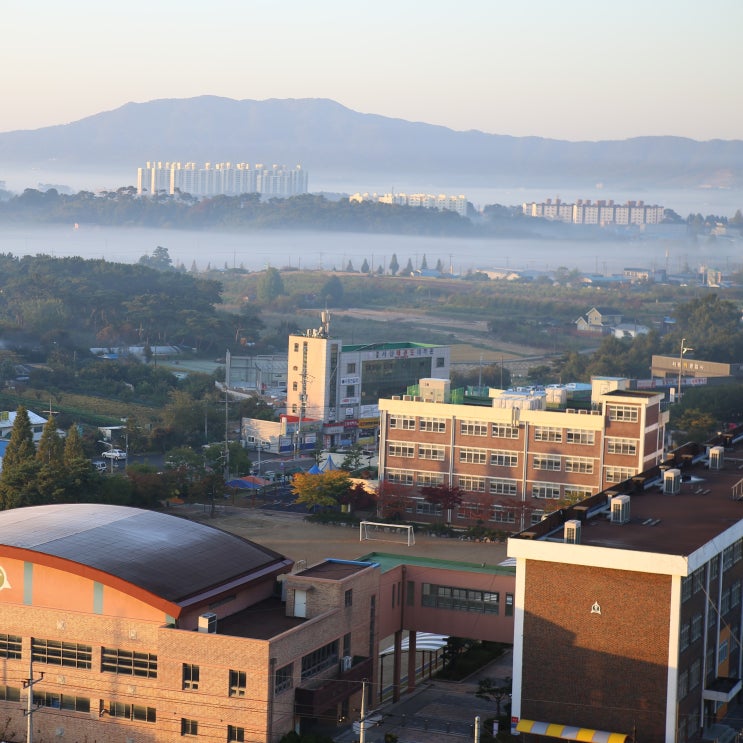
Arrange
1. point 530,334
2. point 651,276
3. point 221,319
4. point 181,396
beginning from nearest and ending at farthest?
point 181,396 → point 221,319 → point 530,334 → point 651,276

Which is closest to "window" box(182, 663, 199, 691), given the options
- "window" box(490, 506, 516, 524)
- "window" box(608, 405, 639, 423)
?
"window" box(490, 506, 516, 524)

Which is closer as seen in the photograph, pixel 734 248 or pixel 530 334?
pixel 530 334

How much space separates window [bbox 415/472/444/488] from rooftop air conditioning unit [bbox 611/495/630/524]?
9.83 metres

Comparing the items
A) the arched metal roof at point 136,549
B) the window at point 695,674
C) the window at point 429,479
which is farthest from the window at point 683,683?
the window at point 429,479

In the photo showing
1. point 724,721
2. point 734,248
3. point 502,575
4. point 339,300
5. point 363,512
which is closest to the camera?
point 724,721

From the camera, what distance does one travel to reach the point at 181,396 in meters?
34.7

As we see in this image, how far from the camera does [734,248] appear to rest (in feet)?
473

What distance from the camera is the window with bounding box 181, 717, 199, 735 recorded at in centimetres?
1235

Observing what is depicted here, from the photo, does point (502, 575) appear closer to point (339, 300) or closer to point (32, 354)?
point (32, 354)

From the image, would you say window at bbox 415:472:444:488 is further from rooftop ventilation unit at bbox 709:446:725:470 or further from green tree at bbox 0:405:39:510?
rooftop ventilation unit at bbox 709:446:725:470

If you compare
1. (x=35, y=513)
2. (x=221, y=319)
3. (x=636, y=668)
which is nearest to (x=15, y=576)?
(x=35, y=513)

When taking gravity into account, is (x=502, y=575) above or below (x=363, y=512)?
above

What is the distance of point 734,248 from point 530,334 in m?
83.7

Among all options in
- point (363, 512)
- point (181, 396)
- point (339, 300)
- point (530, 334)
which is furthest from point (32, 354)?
point (339, 300)
